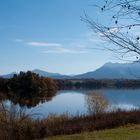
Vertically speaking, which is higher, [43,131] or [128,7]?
[128,7]

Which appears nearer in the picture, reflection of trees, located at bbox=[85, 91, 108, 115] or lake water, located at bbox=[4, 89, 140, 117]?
reflection of trees, located at bbox=[85, 91, 108, 115]

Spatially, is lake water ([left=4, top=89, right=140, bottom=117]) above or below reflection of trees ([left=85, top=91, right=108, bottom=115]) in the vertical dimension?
below

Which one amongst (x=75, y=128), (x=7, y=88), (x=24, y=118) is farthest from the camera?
(x=7, y=88)

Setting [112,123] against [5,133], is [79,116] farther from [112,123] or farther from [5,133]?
[5,133]

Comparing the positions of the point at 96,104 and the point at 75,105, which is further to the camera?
the point at 75,105

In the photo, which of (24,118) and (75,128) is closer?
(24,118)

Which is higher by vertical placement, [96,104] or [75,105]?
[96,104]

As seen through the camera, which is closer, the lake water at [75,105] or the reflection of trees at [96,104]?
the reflection of trees at [96,104]

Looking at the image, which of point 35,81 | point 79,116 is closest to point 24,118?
point 79,116

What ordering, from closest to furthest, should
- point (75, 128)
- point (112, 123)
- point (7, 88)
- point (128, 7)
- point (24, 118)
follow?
point (128, 7) < point (24, 118) < point (75, 128) < point (112, 123) < point (7, 88)

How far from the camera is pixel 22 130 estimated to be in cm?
1323

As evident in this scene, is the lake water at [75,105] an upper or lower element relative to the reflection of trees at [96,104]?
lower

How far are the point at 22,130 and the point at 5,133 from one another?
2.86 ft

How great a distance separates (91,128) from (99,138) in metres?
4.67
